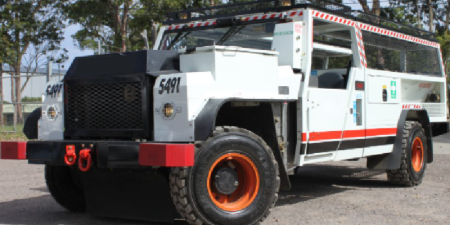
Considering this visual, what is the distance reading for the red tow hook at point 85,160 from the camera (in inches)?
222

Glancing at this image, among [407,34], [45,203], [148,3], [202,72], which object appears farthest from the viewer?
[148,3]

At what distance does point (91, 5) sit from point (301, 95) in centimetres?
2145

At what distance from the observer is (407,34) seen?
31.9 ft

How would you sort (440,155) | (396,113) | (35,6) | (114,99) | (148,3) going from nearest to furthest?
(114,99) < (396,113) < (440,155) < (148,3) < (35,6)

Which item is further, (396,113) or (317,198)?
(396,113)

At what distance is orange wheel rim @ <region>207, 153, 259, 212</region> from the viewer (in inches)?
224

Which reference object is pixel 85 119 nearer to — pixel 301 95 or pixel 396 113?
pixel 301 95

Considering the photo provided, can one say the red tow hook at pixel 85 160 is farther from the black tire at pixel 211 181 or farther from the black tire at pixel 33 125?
the black tire at pixel 33 125

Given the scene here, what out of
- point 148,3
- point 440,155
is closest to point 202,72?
point 440,155

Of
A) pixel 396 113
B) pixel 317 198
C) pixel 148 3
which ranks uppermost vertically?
pixel 148 3

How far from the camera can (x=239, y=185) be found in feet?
19.5

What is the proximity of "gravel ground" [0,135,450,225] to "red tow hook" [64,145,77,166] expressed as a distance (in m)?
0.95

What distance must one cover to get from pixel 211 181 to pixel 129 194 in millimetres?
908

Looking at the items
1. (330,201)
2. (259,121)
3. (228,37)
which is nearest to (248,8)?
(228,37)
